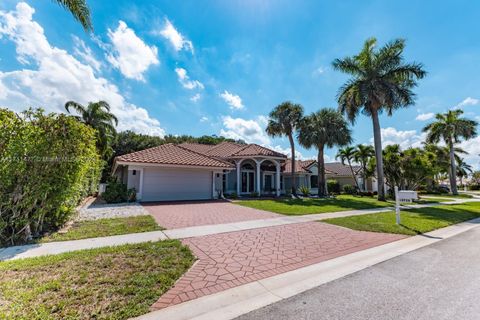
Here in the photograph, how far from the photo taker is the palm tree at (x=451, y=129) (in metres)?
30.7

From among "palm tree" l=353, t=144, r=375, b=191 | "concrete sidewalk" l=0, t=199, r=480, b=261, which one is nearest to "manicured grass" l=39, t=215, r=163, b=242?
"concrete sidewalk" l=0, t=199, r=480, b=261

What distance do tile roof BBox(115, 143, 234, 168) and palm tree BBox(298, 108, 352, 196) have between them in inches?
369

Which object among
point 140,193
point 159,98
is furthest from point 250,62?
point 140,193

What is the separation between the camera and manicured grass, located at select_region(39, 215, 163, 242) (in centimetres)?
608

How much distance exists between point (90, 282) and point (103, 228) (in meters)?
4.20

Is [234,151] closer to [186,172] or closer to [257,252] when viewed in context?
[186,172]

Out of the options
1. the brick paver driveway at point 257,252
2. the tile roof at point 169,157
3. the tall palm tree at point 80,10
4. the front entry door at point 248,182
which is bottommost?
the brick paver driveway at point 257,252

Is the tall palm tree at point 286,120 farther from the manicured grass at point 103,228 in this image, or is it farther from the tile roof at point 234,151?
the manicured grass at point 103,228

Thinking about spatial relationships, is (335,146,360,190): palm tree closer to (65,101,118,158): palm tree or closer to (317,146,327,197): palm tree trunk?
(317,146,327,197): palm tree trunk

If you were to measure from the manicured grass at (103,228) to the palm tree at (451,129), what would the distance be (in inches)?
1638

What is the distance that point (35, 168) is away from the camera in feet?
18.5

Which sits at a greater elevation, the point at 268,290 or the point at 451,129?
the point at 451,129

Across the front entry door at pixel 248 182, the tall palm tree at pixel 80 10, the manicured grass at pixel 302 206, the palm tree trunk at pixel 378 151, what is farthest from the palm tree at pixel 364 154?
the tall palm tree at pixel 80 10

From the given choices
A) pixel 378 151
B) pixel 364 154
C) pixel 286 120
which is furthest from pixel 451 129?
pixel 286 120
